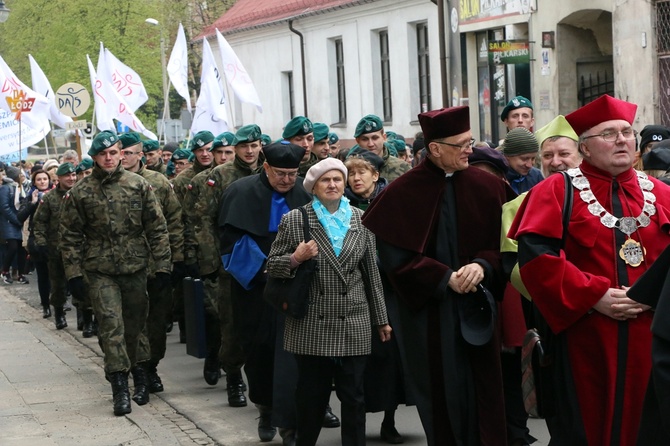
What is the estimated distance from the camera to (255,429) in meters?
8.95

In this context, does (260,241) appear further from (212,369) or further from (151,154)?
(151,154)

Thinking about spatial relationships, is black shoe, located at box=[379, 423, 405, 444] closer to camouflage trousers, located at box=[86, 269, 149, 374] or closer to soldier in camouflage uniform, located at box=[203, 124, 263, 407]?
soldier in camouflage uniform, located at box=[203, 124, 263, 407]

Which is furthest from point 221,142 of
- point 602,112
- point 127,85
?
point 127,85

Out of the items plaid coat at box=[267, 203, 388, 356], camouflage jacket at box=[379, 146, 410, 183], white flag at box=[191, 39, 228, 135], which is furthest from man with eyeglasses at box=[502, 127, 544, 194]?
white flag at box=[191, 39, 228, 135]

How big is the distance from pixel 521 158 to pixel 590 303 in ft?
9.93

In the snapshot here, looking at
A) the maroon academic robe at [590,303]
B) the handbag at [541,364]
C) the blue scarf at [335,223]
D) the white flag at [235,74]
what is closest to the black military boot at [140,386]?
the blue scarf at [335,223]

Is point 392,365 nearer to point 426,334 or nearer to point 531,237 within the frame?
point 426,334

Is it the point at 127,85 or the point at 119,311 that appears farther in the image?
the point at 127,85

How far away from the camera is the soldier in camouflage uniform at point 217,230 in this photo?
9836 millimetres

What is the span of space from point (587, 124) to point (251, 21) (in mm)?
35064

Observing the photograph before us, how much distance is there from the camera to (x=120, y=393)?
977 cm

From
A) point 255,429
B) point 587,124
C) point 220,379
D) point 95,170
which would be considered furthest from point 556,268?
point 220,379

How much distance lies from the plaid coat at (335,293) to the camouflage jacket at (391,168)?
2.84m

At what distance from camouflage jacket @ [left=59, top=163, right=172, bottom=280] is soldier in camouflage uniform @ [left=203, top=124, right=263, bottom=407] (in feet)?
1.44
